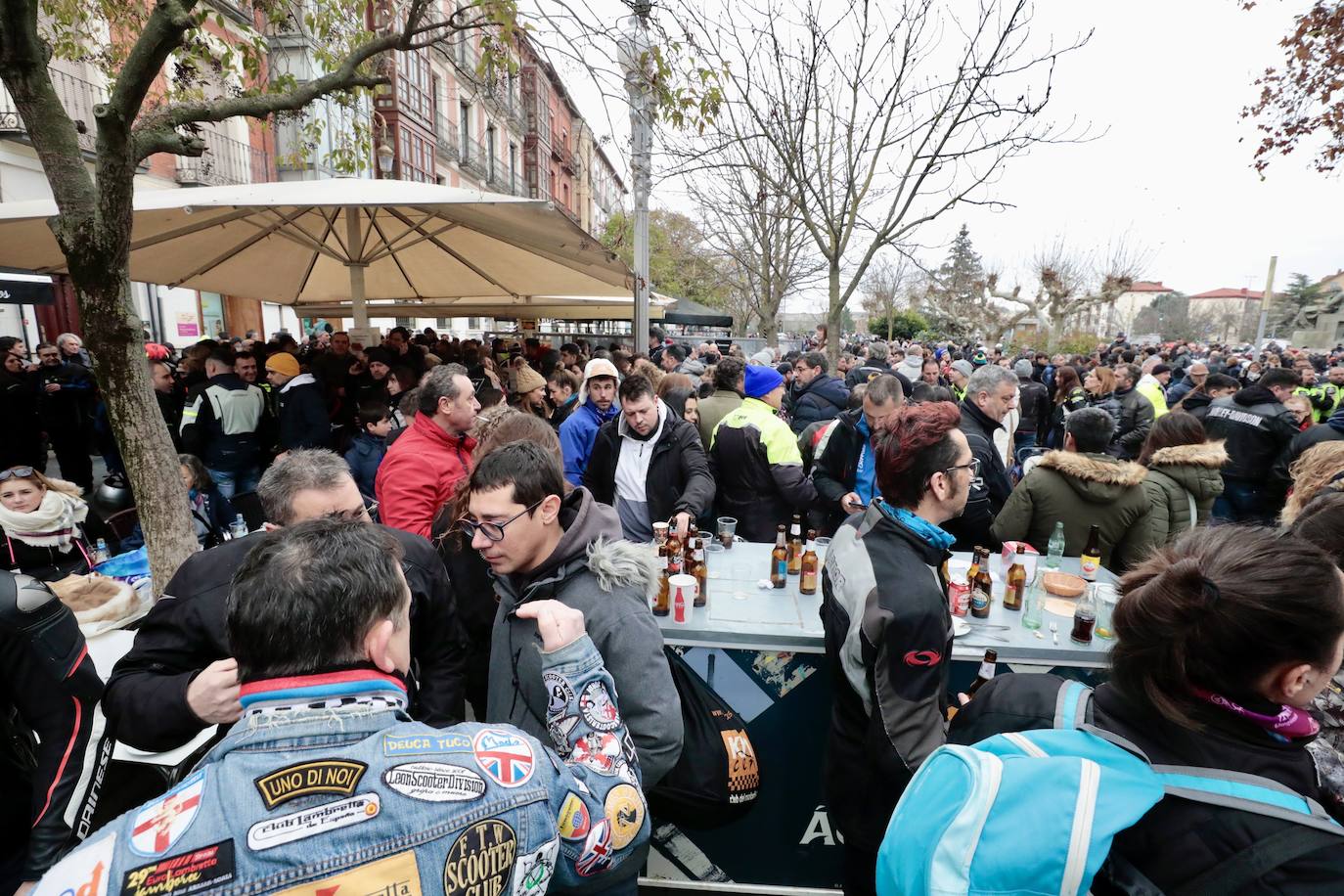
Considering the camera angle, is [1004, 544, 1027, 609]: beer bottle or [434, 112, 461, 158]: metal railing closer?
[1004, 544, 1027, 609]: beer bottle

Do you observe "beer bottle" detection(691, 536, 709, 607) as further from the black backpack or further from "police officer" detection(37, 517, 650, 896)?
"police officer" detection(37, 517, 650, 896)

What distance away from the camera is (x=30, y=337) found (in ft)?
43.8

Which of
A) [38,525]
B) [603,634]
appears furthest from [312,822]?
[38,525]

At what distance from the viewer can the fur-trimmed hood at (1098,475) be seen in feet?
11.3

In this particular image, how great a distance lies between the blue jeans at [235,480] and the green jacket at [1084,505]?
6.61m

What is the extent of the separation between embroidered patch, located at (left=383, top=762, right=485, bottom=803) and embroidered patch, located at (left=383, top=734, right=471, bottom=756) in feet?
0.08

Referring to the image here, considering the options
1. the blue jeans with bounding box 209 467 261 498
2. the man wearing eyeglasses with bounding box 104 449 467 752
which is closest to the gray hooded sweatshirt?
the man wearing eyeglasses with bounding box 104 449 467 752

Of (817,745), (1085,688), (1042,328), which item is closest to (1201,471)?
(817,745)

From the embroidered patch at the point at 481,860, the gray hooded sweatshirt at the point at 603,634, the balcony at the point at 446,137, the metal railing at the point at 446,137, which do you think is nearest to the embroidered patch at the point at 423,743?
the embroidered patch at the point at 481,860

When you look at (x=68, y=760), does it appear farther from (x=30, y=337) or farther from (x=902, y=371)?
(x=30, y=337)

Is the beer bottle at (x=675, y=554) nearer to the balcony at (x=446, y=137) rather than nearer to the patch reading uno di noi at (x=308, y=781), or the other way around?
the patch reading uno di noi at (x=308, y=781)

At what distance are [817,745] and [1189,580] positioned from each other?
196 cm

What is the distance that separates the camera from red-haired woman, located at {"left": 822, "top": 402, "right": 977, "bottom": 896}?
1879 mm

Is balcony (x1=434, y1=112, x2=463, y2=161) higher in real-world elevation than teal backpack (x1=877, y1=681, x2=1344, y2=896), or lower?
higher
